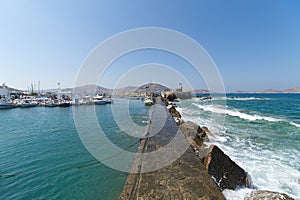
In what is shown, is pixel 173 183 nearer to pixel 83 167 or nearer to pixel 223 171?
pixel 223 171

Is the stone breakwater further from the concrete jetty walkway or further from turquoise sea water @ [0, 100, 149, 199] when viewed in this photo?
turquoise sea water @ [0, 100, 149, 199]

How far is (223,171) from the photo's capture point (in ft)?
14.7

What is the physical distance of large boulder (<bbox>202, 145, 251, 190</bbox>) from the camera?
434 cm

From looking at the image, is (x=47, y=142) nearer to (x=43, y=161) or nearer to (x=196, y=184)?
(x=43, y=161)

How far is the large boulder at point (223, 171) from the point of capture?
4.34 meters

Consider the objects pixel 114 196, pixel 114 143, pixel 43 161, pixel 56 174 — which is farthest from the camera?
pixel 114 143

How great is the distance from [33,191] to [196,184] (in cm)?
509

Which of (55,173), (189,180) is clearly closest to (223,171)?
(189,180)

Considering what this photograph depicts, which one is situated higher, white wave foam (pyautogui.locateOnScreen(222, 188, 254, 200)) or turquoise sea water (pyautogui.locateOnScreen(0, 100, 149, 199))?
white wave foam (pyautogui.locateOnScreen(222, 188, 254, 200))

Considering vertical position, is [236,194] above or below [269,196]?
below

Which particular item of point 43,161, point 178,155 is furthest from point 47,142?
point 178,155

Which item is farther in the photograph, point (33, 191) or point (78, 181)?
point (78, 181)

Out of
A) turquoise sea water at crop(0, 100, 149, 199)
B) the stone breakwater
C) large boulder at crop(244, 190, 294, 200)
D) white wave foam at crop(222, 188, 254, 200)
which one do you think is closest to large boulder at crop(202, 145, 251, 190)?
the stone breakwater

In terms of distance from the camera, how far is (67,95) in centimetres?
5366
